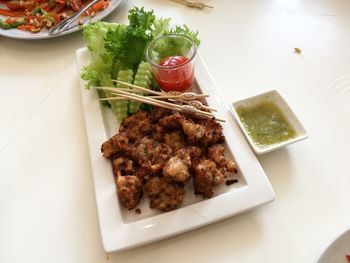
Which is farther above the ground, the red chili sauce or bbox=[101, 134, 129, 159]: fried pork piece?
the red chili sauce

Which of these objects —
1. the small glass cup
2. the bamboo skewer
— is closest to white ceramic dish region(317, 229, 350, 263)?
the bamboo skewer

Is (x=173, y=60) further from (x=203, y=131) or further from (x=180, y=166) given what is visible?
(x=180, y=166)

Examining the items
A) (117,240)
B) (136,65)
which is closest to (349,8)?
(136,65)

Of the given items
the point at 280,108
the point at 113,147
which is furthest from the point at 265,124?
the point at 113,147

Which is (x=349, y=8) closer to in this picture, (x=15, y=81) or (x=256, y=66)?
(x=256, y=66)

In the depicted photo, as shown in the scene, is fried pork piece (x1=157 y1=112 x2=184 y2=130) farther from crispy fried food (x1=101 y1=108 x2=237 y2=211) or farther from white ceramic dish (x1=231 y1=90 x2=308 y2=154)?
white ceramic dish (x1=231 y1=90 x2=308 y2=154)
